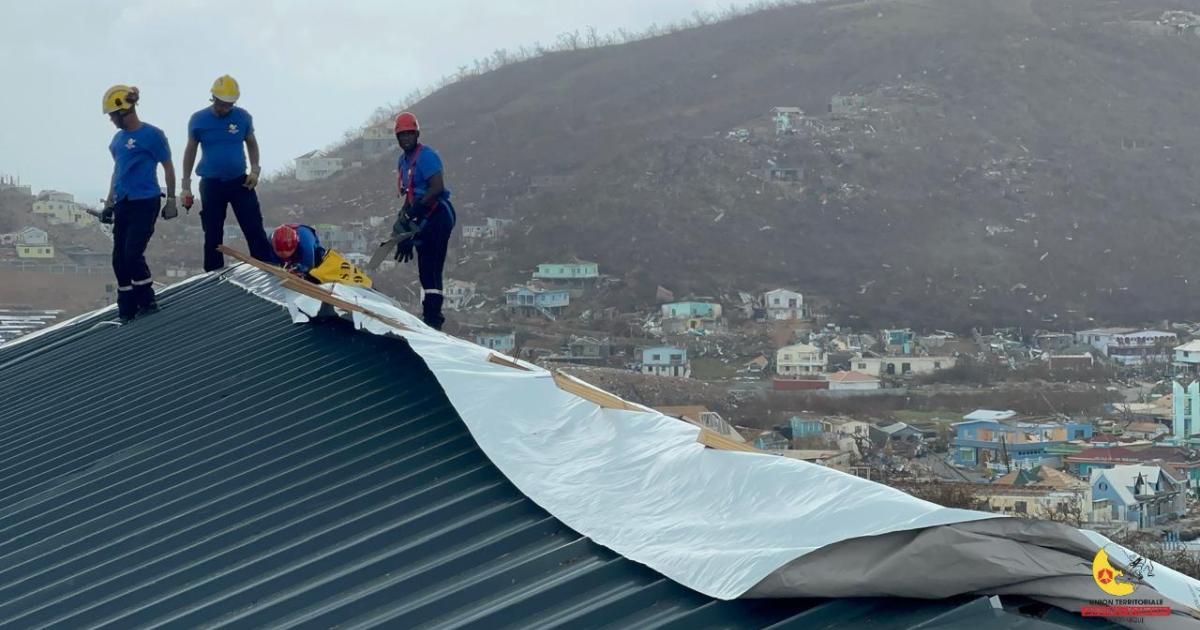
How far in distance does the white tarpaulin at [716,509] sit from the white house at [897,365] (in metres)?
53.9

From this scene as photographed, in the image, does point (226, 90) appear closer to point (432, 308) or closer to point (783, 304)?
point (432, 308)

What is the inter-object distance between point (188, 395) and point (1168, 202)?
292ft

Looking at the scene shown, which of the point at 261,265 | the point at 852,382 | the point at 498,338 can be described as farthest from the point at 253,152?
the point at 498,338

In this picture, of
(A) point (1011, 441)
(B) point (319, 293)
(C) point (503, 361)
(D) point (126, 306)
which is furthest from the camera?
(A) point (1011, 441)

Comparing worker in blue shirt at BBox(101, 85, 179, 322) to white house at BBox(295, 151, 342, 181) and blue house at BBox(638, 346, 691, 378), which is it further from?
white house at BBox(295, 151, 342, 181)

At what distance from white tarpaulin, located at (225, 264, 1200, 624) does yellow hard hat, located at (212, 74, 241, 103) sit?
471 cm

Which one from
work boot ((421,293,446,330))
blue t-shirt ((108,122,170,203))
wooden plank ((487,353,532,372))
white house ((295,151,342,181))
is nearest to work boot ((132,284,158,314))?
blue t-shirt ((108,122,170,203))

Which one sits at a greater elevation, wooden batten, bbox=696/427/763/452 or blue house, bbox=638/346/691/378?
wooden batten, bbox=696/427/763/452

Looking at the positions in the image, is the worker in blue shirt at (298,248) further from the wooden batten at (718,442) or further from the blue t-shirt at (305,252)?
the wooden batten at (718,442)

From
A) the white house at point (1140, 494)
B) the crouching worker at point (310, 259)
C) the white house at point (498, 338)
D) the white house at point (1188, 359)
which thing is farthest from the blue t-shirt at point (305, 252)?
the white house at point (1188, 359)

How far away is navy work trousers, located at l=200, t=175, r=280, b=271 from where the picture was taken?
10.8 m

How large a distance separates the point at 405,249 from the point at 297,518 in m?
4.48

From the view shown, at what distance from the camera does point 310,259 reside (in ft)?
33.0

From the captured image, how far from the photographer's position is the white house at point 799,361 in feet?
190
